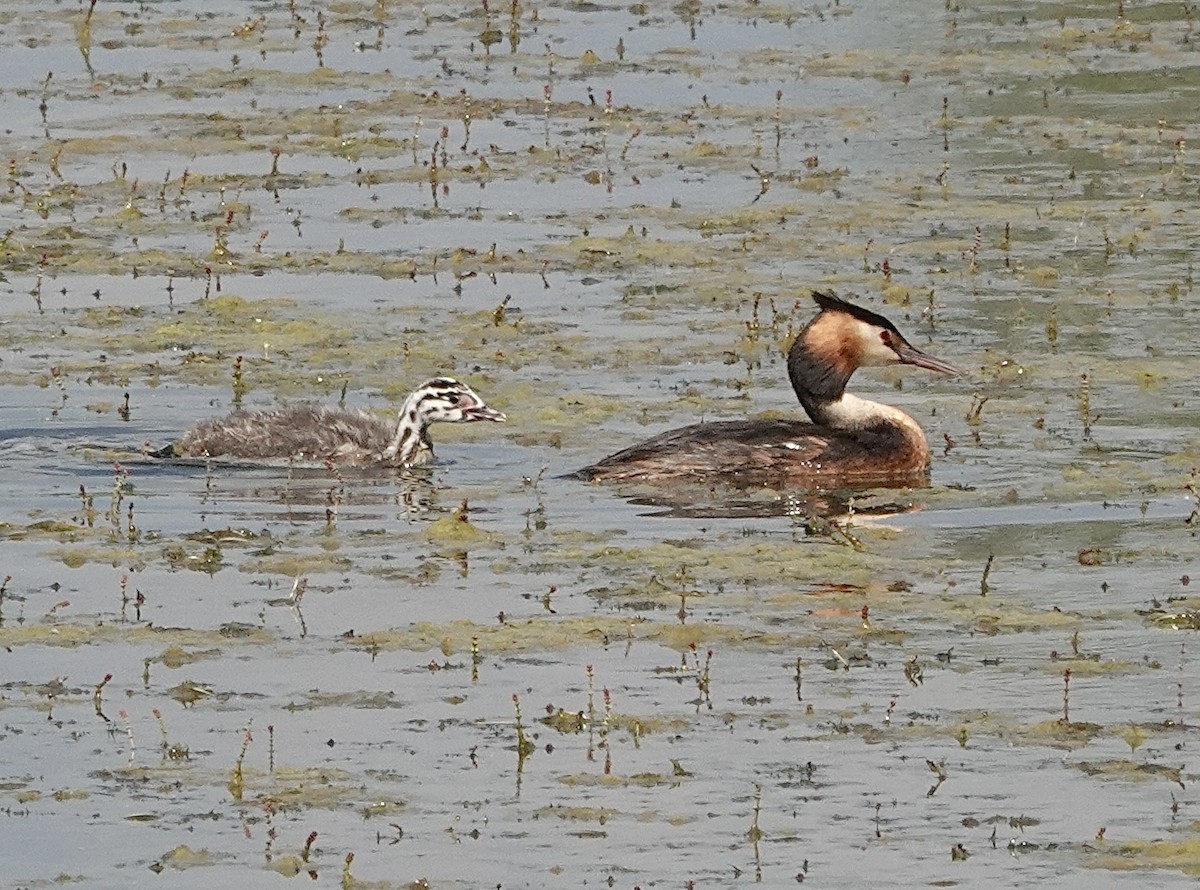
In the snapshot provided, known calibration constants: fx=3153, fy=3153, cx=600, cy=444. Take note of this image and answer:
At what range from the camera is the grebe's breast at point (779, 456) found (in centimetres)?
1457

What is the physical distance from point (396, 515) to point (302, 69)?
1271 centimetres

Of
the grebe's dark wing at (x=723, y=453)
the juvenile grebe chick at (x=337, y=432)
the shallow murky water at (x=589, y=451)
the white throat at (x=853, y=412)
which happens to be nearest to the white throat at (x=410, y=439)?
the juvenile grebe chick at (x=337, y=432)

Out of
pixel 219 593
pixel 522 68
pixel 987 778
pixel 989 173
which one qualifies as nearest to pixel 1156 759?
pixel 987 778

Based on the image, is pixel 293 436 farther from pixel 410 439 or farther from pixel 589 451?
pixel 589 451

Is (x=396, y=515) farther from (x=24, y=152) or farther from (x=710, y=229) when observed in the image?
(x=24, y=152)

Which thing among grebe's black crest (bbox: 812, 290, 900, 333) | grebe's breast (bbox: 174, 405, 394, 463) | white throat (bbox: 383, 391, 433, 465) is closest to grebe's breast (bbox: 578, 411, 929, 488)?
grebe's black crest (bbox: 812, 290, 900, 333)

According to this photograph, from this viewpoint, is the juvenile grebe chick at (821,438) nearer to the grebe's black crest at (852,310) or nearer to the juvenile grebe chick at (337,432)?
the grebe's black crest at (852,310)

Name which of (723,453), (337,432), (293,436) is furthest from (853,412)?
(293,436)

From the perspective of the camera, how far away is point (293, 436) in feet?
50.3

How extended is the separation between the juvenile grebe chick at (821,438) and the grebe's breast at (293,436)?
54.6 inches

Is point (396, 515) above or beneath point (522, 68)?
beneath

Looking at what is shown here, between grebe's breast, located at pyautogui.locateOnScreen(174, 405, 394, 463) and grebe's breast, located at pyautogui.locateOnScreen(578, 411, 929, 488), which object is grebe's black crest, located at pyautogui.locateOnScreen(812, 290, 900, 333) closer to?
grebe's breast, located at pyautogui.locateOnScreen(578, 411, 929, 488)

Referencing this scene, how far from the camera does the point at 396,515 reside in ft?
46.1

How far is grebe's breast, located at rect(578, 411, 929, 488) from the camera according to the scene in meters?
14.6
